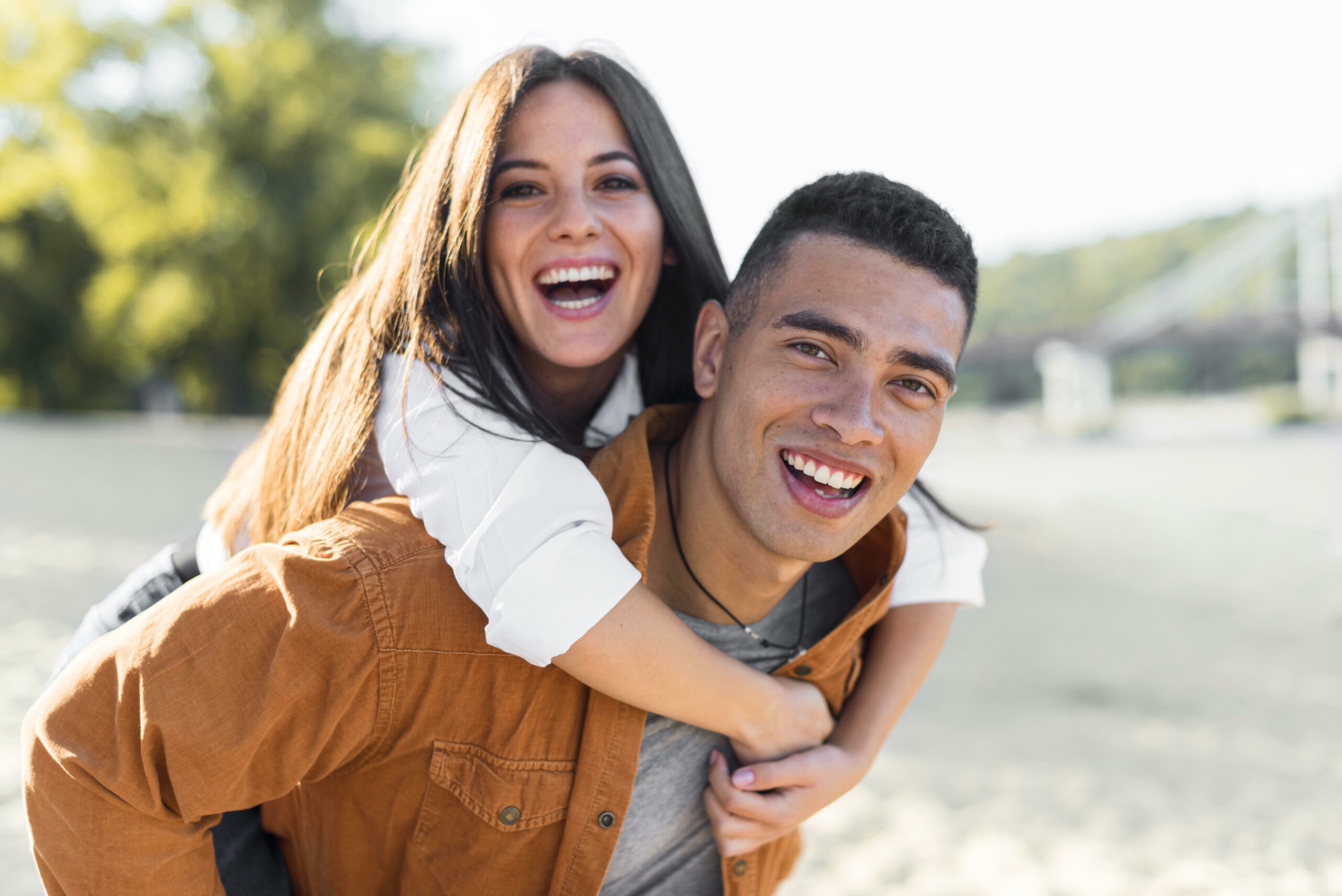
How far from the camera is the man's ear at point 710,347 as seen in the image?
2.39m

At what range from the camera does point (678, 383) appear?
2883 mm

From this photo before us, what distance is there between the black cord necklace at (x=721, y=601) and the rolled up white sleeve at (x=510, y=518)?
34 cm

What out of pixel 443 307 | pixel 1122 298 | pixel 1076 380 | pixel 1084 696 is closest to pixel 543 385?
pixel 443 307

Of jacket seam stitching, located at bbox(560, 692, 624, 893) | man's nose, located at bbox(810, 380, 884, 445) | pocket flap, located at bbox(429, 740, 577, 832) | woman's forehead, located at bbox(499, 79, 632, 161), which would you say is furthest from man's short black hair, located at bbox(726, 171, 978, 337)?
pocket flap, located at bbox(429, 740, 577, 832)

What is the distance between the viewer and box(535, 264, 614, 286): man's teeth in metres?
2.60

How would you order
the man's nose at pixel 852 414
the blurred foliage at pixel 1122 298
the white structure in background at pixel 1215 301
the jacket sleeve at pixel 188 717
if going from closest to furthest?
the jacket sleeve at pixel 188 717, the man's nose at pixel 852 414, the white structure in background at pixel 1215 301, the blurred foliage at pixel 1122 298

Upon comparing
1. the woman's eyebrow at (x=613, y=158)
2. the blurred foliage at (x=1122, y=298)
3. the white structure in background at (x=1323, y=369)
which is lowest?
the blurred foliage at (x=1122, y=298)

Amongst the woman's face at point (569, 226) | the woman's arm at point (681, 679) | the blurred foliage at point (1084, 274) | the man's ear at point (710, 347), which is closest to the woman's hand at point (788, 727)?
the woman's arm at point (681, 679)

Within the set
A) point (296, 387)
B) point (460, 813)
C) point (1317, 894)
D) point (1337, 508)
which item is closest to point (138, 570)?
point (296, 387)

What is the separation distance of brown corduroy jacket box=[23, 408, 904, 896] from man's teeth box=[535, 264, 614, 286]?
51cm

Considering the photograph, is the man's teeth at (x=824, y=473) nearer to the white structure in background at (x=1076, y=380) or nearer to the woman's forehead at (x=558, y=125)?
the woman's forehead at (x=558, y=125)

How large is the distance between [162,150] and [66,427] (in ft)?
26.1

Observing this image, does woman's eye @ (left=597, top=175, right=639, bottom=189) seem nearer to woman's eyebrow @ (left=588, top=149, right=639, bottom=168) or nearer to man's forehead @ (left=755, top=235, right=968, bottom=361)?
woman's eyebrow @ (left=588, top=149, right=639, bottom=168)

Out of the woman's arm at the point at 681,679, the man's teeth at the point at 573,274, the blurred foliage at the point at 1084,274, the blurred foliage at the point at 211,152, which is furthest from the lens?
the blurred foliage at the point at 1084,274
